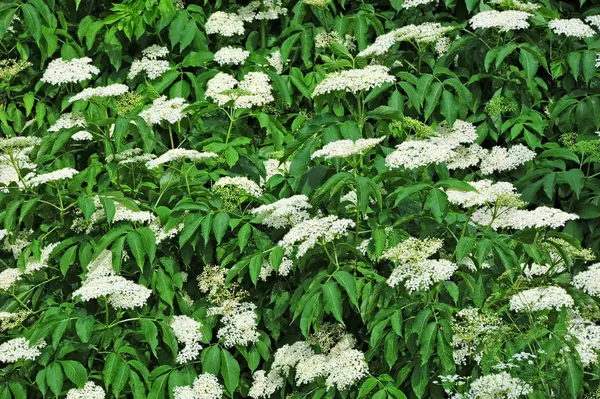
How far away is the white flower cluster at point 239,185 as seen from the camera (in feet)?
17.2

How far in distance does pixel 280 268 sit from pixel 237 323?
36 cm

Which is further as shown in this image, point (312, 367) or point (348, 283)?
point (312, 367)

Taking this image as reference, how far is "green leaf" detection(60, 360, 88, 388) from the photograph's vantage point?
493 cm

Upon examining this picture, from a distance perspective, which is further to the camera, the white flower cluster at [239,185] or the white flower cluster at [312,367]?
the white flower cluster at [239,185]

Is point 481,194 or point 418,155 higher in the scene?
point 418,155

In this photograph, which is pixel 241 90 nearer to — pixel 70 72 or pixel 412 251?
pixel 70 72

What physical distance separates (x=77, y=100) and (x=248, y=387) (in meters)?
2.13

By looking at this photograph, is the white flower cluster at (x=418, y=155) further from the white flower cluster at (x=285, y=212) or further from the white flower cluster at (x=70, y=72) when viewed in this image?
the white flower cluster at (x=70, y=72)

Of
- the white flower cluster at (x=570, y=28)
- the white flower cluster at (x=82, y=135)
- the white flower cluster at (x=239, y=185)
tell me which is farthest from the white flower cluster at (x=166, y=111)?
the white flower cluster at (x=570, y=28)

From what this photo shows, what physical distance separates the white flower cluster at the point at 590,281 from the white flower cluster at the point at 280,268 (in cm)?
137

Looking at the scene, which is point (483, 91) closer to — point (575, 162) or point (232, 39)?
point (575, 162)

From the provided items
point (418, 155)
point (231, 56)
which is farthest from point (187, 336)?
point (231, 56)

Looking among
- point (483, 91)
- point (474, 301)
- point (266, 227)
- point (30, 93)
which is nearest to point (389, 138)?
point (483, 91)

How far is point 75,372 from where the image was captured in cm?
494
